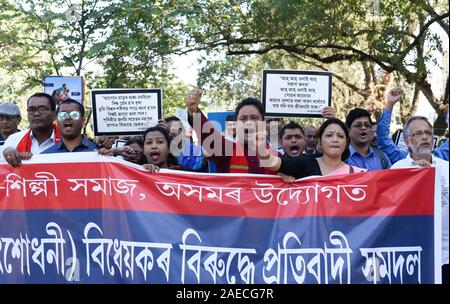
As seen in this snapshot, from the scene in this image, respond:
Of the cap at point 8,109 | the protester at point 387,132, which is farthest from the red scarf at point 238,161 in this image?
the cap at point 8,109

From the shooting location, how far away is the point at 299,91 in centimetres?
696

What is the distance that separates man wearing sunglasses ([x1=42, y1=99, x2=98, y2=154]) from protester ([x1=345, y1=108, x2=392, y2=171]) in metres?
→ 2.19

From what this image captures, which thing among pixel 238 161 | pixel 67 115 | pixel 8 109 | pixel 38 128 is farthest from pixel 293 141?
pixel 8 109

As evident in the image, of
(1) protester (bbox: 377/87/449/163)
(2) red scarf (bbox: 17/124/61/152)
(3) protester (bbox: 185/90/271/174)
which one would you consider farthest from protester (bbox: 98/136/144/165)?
(1) protester (bbox: 377/87/449/163)

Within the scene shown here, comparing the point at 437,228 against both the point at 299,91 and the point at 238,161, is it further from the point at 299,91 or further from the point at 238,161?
the point at 299,91

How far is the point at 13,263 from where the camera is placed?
5578mm

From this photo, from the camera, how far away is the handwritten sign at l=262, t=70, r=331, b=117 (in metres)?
6.95

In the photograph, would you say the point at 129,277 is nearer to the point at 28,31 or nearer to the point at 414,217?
the point at 414,217

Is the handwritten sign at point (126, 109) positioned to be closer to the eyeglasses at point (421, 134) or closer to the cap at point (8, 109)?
the cap at point (8, 109)

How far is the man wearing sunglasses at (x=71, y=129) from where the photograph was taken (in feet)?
19.5

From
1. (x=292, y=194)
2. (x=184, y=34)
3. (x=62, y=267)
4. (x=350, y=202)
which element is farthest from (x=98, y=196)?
(x=184, y=34)

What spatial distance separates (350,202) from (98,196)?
1.90m

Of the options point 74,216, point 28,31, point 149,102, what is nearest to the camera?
point 74,216

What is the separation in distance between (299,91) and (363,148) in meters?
1.02
